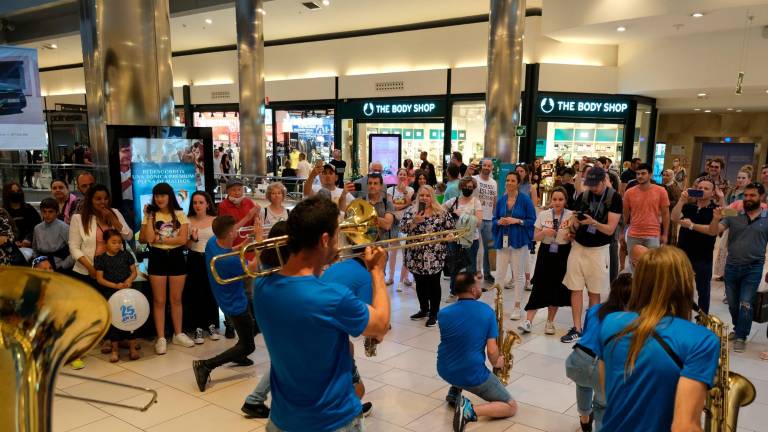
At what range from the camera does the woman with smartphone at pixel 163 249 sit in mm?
5012

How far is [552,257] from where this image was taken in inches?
214

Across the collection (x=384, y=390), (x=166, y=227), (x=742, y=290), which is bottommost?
(x=384, y=390)

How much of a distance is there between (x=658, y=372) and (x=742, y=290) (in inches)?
174

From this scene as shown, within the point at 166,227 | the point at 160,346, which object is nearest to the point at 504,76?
the point at 166,227

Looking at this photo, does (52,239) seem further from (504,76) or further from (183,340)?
(504,76)

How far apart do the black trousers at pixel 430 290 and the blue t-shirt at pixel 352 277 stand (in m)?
2.96

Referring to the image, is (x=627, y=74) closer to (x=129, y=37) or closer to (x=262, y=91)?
(x=262, y=91)

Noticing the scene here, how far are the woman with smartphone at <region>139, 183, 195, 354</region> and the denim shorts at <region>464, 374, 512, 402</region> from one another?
3061 millimetres

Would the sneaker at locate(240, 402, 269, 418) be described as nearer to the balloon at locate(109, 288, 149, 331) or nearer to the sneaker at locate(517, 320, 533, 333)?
the balloon at locate(109, 288, 149, 331)

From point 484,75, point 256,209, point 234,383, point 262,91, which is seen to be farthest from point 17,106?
point 484,75

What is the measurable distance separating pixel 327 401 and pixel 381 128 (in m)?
15.4

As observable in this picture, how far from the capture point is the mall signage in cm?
1423

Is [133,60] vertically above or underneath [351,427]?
above

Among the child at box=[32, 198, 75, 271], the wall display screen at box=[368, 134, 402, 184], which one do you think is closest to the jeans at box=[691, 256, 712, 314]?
the child at box=[32, 198, 75, 271]
